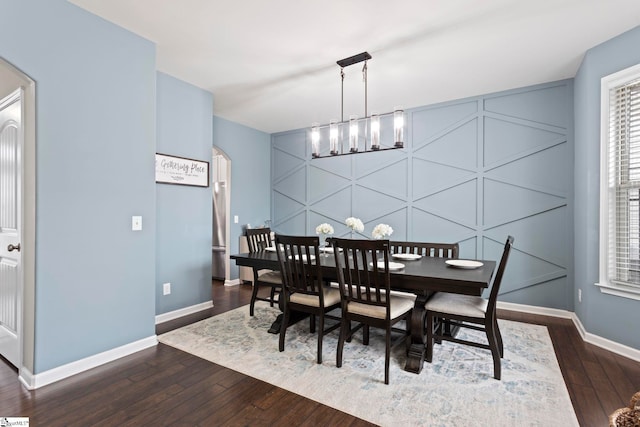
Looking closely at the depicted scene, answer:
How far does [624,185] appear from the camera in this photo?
2.69 metres

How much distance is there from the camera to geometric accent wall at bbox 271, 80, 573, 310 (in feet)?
11.8

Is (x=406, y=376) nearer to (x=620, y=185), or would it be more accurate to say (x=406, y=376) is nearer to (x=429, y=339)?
(x=429, y=339)

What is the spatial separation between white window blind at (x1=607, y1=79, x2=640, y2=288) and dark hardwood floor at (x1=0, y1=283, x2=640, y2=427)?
2.57ft

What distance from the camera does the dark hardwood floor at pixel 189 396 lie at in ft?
5.93

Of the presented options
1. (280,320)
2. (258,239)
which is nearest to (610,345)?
(280,320)

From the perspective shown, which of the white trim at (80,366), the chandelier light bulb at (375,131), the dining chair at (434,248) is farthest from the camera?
the dining chair at (434,248)

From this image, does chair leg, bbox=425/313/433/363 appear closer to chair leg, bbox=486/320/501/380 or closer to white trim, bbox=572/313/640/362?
chair leg, bbox=486/320/501/380

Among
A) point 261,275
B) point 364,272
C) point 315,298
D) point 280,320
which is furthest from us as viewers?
point 261,275

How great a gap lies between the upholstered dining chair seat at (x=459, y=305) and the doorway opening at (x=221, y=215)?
11.7ft

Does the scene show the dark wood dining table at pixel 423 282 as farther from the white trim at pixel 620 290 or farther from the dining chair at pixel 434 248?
the white trim at pixel 620 290

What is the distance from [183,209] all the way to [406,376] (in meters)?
2.93

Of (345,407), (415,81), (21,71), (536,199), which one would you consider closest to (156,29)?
(21,71)

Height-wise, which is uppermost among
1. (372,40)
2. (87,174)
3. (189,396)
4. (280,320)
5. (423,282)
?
(372,40)

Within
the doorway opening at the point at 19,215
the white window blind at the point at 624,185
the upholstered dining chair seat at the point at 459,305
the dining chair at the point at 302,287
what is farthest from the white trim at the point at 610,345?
the doorway opening at the point at 19,215
